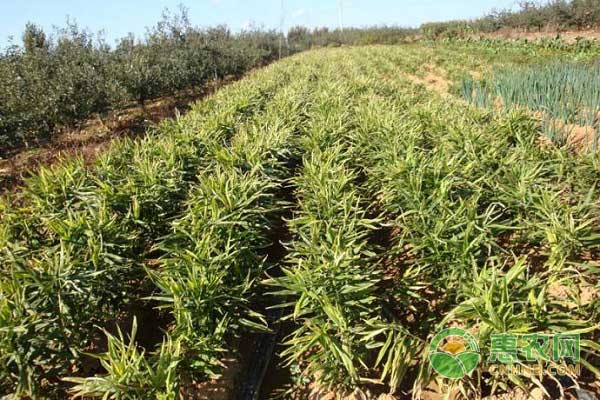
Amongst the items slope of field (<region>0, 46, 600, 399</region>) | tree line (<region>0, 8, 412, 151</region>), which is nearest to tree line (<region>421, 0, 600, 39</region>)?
tree line (<region>0, 8, 412, 151</region>)

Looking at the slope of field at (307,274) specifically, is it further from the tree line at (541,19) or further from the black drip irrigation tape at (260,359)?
the tree line at (541,19)

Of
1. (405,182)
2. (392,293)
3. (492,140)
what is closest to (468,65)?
(492,140)

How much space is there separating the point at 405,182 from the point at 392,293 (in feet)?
3.60

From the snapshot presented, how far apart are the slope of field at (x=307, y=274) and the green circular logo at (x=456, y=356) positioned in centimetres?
5

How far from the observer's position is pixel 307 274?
224cm

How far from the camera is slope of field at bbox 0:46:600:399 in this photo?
1.89 meters

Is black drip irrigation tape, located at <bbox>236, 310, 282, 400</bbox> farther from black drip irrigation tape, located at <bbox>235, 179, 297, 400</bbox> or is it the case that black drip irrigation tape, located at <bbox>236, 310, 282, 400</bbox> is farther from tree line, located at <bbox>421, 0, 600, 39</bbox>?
Answer: tree line, located at <bbox>421, 0, 600, 39</bbox>

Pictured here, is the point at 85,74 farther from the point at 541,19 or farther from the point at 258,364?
the point at 541,19

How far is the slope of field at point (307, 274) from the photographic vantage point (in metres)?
1.89

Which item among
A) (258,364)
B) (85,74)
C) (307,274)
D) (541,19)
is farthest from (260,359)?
(541,19)

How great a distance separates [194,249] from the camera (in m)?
2.61

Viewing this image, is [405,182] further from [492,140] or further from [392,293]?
[492,140]

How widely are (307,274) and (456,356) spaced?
3.06ft

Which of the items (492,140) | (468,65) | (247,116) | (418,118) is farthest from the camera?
(468,65)
